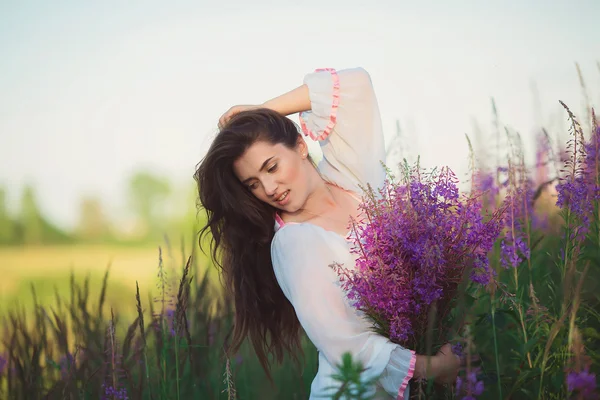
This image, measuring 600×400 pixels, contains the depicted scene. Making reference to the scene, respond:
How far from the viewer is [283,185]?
2.87 m

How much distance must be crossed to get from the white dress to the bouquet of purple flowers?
0.53ft

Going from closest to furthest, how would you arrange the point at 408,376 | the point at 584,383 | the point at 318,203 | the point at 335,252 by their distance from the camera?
the point at 584,383 < the point at 408,376 < the point at 335,252 < the point at 318,203

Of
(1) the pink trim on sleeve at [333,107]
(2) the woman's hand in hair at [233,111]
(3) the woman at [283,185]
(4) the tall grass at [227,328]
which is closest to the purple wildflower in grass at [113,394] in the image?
(4) the tall grass at [227,328]

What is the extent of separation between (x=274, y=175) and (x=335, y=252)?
0.48 m

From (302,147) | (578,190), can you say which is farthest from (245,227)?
(578,190)

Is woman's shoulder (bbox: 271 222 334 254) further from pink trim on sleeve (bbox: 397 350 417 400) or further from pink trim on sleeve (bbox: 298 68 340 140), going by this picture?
pink trim on sleeve (bbox: 397 350 417 400)

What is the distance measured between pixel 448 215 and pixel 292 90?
1263 millimetres

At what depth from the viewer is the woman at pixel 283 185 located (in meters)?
2.86

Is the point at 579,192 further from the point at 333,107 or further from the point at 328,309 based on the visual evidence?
the point at 333,107

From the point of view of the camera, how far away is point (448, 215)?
215 centimetres

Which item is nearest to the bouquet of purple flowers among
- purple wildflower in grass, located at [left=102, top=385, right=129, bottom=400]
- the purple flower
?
the purple flower

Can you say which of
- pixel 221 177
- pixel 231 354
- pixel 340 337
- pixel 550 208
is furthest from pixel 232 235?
pixel 550 208

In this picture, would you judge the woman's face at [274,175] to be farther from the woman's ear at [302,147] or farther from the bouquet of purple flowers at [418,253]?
the bouquet of purple flowers at [418,253]

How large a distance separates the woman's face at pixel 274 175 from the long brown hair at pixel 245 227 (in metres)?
0.05
